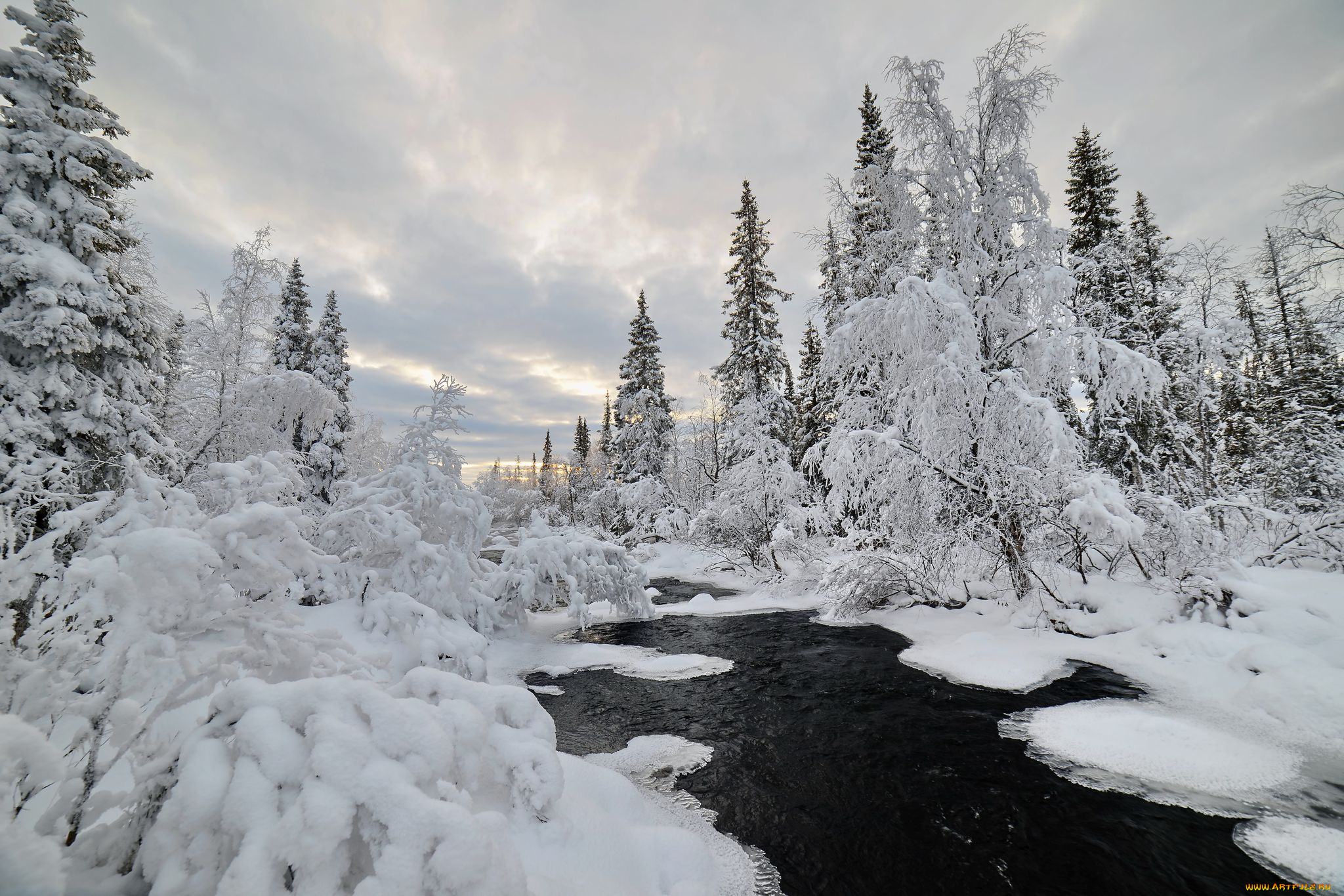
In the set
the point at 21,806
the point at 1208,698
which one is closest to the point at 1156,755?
the point at 1208,698

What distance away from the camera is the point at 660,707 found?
6926 mm

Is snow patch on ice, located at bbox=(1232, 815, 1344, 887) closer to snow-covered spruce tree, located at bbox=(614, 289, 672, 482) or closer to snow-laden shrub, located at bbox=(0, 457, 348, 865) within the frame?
snow-laden shrub, located at bbox=(0, 457, 348, 865)

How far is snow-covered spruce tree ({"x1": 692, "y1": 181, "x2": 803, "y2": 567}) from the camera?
62.0ft

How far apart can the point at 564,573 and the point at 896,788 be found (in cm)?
732

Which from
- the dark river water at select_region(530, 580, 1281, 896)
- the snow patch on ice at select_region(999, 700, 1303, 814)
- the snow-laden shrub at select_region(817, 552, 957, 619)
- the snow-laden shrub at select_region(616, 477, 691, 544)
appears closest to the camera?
the dark river water at select_region(530, 580, 1281, 896)

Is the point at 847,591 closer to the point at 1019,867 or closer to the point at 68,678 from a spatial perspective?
the point at 1019,867

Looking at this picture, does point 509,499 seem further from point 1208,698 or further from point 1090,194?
point 1208,698

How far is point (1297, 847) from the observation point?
3.58 m

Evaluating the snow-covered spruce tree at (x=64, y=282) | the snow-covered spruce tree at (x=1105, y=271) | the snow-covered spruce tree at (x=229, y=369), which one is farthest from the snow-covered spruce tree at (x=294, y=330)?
the snow-covered spruce tree at (x=1105, y=271)

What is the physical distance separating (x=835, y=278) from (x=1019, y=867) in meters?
18.9

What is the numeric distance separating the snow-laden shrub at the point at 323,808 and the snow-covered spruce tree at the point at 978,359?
955cm

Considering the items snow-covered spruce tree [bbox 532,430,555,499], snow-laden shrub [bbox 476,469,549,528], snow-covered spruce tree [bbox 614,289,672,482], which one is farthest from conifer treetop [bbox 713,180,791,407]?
snow-covered spruce tree [bbox 532,430,555,499]

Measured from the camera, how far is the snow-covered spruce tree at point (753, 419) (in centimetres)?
1889

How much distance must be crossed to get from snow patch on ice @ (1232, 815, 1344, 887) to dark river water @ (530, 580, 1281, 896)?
113mm
